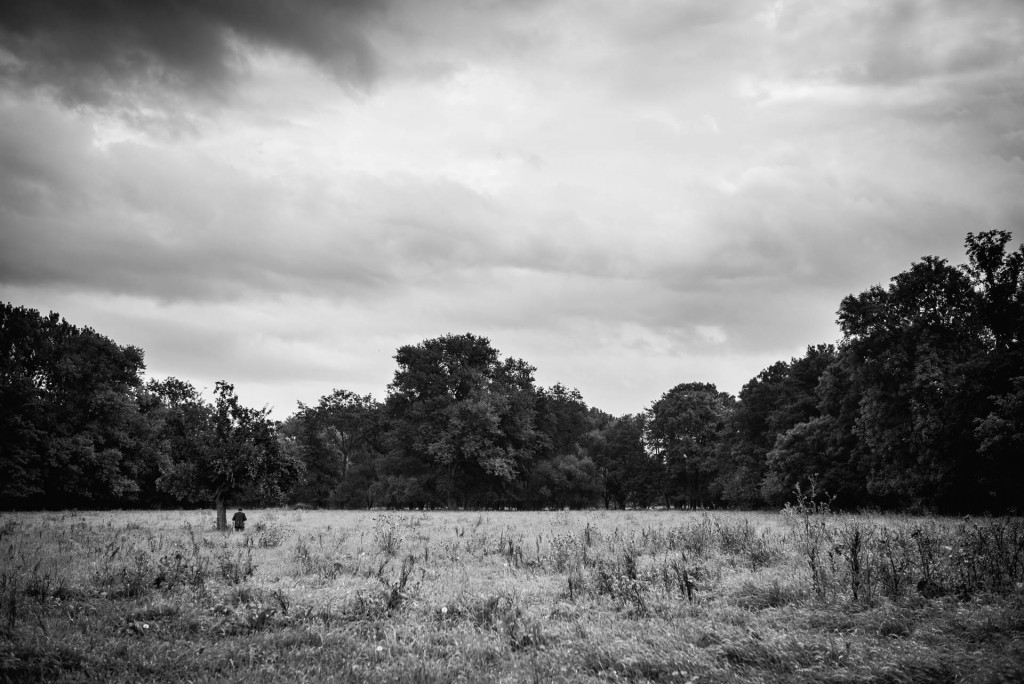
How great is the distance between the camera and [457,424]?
48.3 metres

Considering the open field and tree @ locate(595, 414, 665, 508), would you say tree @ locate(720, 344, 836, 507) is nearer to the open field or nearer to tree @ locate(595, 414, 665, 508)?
tree @ locate(595, 414, 665, 508)

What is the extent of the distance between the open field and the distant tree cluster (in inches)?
584

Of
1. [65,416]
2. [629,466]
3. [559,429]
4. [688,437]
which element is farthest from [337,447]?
[688,437]

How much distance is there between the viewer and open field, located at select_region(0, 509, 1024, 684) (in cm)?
591

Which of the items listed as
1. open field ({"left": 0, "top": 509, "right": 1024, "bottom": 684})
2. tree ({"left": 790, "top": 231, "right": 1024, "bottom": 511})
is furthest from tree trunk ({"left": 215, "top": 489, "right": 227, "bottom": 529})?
tree ({"left": 790, "top": 231, "right": 1024, "bottom": 511})

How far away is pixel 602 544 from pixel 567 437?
51.3 meters

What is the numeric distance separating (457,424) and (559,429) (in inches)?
831

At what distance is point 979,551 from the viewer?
8664mm

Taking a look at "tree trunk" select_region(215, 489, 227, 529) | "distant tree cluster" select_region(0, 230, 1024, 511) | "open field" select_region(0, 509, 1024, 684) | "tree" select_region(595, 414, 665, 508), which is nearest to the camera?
"open field" select_region(0, 509, 1024, 684)

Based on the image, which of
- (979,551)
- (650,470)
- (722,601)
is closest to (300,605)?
(722,601)

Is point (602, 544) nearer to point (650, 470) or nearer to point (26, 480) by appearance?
point (26, 480)

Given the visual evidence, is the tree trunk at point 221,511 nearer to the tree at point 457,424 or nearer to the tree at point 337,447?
the tree at point 457,424

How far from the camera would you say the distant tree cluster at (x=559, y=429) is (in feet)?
80.9

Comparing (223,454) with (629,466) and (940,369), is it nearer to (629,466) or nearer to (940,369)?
(940,369)
